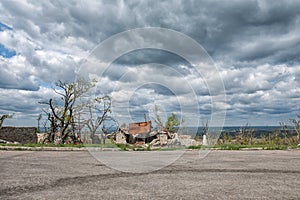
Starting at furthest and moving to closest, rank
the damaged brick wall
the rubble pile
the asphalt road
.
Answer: the damaged brick wall, the rubble pile, the asphalt road

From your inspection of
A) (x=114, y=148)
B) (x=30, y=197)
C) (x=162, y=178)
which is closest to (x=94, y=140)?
(x=114, y=148)

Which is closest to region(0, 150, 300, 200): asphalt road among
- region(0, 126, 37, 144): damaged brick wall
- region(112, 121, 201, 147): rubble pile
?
region(112, 121, 201, 147): rubble pile

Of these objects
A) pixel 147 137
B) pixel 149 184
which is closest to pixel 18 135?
pixel 147 137

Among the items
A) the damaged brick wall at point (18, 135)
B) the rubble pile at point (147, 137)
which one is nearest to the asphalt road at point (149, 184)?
the rubble pile at point (147, 137)

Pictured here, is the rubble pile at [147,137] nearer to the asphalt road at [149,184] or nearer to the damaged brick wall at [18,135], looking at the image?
the damaged brick wall at [18,135]

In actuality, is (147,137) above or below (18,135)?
below

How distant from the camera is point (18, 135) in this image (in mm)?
27531

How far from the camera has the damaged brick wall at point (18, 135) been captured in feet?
89.6

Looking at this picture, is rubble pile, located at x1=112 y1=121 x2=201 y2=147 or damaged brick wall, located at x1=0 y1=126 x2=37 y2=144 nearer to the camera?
rubble pile, located at x1=112 y1=121 x2=201 y2=147

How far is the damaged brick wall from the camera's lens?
1075 inches

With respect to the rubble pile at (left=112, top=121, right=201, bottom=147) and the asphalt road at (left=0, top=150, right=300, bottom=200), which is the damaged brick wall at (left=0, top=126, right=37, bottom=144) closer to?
the rubble pile at (left=112, top=121, right=201, bottom=147)

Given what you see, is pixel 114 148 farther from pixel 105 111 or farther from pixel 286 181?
pixel 286 181

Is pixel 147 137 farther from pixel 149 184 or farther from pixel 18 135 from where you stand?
pixel 149 184

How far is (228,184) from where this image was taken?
650cm
